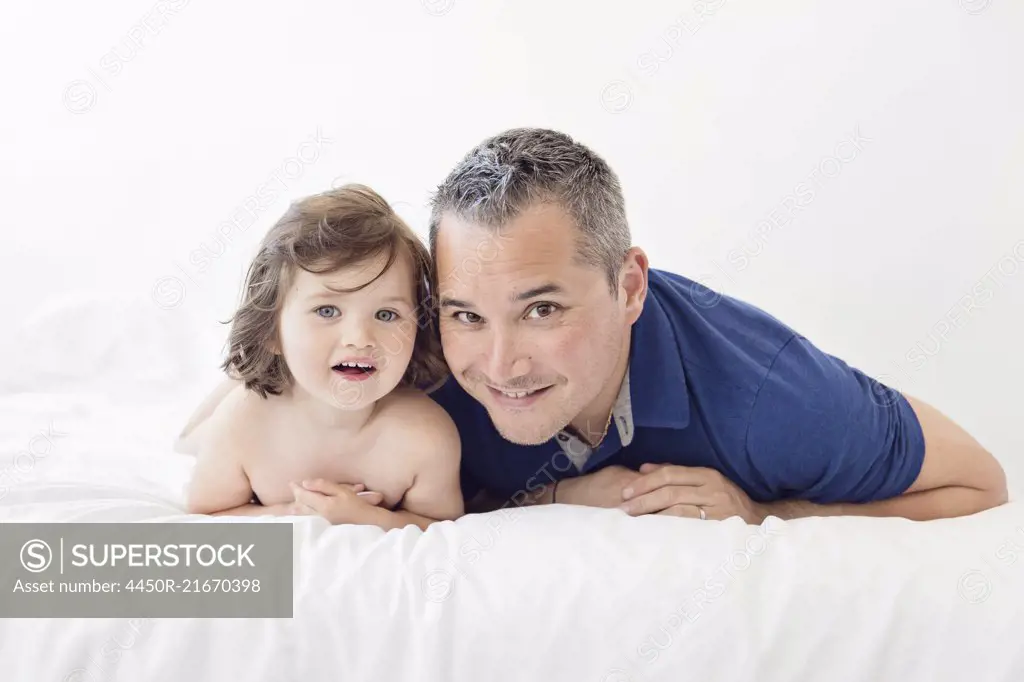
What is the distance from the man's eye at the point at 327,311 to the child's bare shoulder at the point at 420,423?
23cm

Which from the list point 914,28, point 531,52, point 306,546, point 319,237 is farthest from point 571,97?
point 306,546

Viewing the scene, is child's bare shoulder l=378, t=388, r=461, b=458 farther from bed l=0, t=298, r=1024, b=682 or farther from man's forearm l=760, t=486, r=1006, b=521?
man's forearm l=760, t=486, r=1006, b=521

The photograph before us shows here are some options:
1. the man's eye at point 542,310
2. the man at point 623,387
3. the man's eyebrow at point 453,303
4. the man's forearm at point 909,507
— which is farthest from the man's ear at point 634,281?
the man's forearm at point 909,507

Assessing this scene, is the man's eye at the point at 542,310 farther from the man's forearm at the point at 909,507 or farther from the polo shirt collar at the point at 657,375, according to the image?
the man's forearm at the point at 909,507

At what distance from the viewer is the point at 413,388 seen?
178 centimetres

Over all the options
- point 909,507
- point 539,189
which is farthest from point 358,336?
point 909,507

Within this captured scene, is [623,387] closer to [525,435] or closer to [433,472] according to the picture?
[525,435]

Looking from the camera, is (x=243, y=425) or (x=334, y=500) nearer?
(x=334, y=500)

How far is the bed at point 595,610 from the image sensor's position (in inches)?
49.8

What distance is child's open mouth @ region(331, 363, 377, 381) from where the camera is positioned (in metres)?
1.59

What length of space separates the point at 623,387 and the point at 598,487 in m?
0.17

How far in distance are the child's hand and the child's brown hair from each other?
18 centimetres

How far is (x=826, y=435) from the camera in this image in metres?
1.66

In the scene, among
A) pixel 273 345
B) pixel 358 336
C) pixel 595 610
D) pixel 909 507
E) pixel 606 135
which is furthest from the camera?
pixel 606 135
